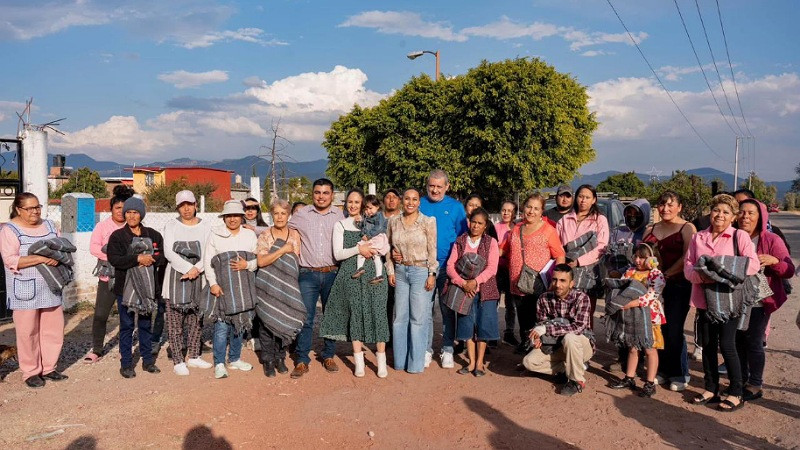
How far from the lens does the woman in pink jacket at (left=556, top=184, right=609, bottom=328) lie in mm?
5797

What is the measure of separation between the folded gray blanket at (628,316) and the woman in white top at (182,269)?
3870 millimetres

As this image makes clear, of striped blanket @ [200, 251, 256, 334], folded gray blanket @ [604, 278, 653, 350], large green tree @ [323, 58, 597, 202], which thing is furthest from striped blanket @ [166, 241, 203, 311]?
large green tree @ [323, 58, 597, 202]

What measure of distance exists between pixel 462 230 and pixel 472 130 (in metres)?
17.3

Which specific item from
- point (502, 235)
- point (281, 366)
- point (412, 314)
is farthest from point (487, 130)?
point (281, 366)

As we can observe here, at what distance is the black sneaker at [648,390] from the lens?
5.14 meters

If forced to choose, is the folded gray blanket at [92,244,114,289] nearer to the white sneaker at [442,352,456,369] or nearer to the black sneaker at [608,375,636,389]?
the white sneaker at [442,352,456,369]

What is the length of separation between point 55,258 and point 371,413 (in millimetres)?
3224

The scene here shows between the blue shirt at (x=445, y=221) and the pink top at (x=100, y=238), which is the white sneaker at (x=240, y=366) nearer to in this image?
the pink top at (x=100, y=238)

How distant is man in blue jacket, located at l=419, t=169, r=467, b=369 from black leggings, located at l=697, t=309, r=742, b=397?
91.5 inches

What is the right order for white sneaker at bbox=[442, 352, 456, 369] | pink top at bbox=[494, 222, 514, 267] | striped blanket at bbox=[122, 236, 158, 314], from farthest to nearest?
pink top at bbox=[494, 222, 514, 267] → white sneaker at bbox=[442, 352, 456, 369] → striped blanket at bbox=[122, 236, 158, 314]

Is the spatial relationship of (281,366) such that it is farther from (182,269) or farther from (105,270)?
(105,270)

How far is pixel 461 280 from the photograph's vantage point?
5781 mm

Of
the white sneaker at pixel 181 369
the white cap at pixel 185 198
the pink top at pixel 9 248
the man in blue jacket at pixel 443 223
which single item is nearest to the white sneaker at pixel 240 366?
the white sneaker at pixel 181 369

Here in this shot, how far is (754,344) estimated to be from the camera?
198 inches
